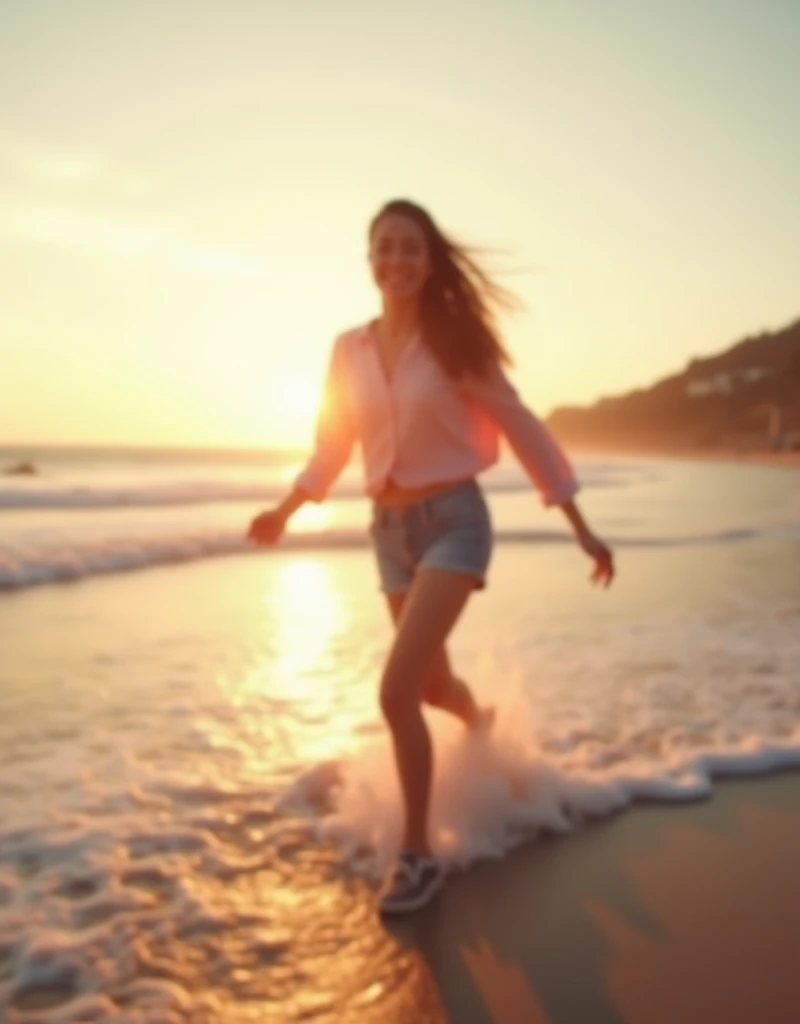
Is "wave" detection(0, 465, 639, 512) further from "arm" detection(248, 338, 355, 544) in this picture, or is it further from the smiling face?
the smiling face

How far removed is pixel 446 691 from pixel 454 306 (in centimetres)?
151

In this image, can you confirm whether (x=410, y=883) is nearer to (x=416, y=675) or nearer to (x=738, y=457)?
(x=416, y=675)

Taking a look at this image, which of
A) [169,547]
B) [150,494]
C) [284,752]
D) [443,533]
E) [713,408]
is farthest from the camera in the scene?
[713,408]

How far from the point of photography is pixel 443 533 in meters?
3.26

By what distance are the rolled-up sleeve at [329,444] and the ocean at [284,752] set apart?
1.19 meters

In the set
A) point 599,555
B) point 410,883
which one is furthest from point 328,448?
point 410,883

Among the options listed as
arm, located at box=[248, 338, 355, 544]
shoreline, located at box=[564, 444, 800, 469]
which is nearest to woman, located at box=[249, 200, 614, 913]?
arm, located at box=[248, 338, 355, 544]

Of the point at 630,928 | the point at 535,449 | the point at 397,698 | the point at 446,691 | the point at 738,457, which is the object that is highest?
→ the point at 535,449

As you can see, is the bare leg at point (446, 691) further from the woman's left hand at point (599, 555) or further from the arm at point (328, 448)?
the woman's left hand at point (599, 555)

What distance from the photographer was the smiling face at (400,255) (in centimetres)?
334

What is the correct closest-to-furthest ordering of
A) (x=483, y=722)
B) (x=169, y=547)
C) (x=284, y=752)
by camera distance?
1. (x=483, y=722)
2. (x=284, y=752)
3. (x=169, y=547)

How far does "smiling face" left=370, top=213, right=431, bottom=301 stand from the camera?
3.34 m

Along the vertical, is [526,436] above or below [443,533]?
above

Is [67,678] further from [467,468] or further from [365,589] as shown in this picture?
[365,589]
